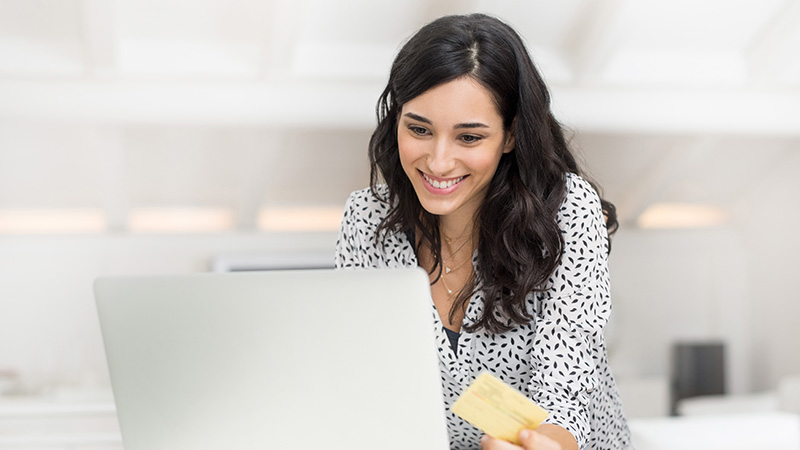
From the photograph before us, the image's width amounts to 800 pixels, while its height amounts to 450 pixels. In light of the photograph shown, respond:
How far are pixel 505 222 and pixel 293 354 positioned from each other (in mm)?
569

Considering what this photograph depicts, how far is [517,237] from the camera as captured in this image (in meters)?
1.37

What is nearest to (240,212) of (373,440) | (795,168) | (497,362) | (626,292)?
(626,292)

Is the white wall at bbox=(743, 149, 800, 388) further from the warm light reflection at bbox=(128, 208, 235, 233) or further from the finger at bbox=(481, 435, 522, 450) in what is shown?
the finger at bbox=(481, 435, 522, 450)

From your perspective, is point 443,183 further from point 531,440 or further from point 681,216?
point 681,216

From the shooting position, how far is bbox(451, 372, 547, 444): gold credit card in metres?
0.95

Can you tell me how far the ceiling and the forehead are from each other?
103 inches

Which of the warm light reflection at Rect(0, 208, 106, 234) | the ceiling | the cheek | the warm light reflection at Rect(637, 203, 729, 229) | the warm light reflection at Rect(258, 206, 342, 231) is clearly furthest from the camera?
the warm light reflection at Rect(637, 203, 729, 229)

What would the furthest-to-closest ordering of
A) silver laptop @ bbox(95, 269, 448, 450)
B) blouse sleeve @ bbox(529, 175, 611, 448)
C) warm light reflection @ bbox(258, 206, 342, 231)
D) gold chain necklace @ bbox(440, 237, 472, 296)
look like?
warm light reflection @ bbox(258, 206, 342, 231) < gold chain necklace @ bbox(440, 237, 472, 296) < blouse sleeve @ bbox(529, 175, 611, 448) < silver laptop @ bbox(95, 269, 448, 450)

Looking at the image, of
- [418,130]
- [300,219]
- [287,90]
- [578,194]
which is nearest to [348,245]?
[418,130]

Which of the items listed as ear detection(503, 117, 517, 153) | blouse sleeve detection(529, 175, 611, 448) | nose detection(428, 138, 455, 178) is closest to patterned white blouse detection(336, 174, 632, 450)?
blouse sleeve detection(529, 175, 611, 448)

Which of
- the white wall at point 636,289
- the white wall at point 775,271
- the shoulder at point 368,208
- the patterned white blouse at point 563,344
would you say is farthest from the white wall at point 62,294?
the patterned white blouse at point 563,344

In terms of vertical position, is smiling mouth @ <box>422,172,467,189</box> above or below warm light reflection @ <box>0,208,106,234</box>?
below

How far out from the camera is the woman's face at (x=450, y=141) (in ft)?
4.20

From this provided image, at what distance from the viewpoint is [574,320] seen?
1249 mm
